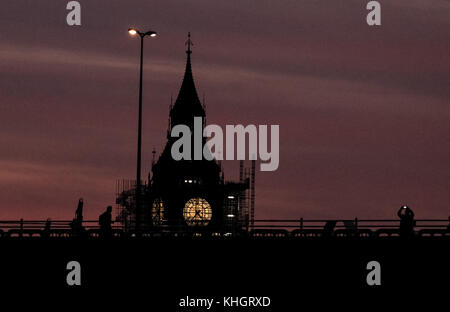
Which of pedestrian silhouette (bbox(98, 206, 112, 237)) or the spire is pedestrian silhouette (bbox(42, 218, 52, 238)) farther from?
the spire

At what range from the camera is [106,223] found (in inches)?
2106

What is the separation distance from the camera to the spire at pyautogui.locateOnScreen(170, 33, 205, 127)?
151 meters

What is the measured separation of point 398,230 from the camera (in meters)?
51.7

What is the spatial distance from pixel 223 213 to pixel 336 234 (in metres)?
82.6

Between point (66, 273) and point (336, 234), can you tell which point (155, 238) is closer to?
point (66, 273)

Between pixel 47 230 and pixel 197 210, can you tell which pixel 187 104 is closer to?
pixel 197 210

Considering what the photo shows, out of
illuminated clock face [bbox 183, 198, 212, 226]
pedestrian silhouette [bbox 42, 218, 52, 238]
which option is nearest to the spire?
illuminated clock face [bbox 183, 198, 212, 226]

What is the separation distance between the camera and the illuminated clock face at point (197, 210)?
13088 centimetres

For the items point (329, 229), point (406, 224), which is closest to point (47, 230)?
point (329, 229)

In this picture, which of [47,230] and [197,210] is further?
[197,210]

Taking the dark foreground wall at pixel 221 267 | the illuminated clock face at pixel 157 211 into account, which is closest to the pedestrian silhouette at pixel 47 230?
the dark foreground wall at pixel 221 267

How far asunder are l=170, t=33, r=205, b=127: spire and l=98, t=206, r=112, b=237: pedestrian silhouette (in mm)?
95002

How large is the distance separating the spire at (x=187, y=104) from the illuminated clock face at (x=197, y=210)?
17.8 meters

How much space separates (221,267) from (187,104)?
100 metres
